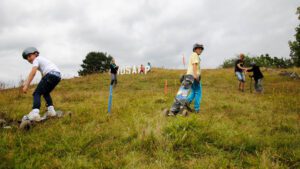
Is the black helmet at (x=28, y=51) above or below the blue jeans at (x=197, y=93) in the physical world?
above

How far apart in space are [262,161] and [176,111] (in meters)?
3.00

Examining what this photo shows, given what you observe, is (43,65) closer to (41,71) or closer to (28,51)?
(41,71)

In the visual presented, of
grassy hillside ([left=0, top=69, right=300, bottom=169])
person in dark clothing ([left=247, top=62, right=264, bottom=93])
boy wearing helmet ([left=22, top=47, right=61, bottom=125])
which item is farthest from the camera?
person in dark clothing ([left=247, top=62, right=264, bottom=93])

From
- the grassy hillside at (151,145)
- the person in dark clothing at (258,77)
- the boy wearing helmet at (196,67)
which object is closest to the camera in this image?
the grassy hillside at (151,145)

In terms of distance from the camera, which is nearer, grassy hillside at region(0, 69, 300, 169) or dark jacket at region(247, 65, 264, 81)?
grassy hillside at region(0, 69, 300, 169)

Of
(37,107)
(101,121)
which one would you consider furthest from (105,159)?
(37,107)

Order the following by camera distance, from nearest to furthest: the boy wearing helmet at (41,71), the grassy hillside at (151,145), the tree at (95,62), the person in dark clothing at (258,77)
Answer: the grassy hillside at (151,145) → the boy wearing helmet at (41,71) → the person in dark clothing at (258,77) → the tree at (95,62)

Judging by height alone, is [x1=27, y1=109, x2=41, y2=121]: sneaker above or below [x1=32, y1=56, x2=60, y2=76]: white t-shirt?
below

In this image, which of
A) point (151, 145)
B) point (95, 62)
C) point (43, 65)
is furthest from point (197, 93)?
point (95, 62)

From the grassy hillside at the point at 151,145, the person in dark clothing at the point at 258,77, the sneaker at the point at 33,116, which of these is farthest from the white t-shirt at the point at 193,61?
the person in dark clothing at the point at 258,77

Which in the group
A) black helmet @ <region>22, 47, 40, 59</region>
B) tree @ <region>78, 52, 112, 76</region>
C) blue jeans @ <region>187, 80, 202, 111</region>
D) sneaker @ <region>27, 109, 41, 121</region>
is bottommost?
sneaker @ <region>27, 109, 41, 121</region>

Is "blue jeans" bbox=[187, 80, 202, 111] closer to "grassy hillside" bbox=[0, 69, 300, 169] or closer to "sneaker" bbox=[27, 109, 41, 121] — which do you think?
"grassy hillside" bbox=[0, 69, 300, 169]

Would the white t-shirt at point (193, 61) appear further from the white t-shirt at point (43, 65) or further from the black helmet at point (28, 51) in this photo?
the black helmet at point (28, 51)

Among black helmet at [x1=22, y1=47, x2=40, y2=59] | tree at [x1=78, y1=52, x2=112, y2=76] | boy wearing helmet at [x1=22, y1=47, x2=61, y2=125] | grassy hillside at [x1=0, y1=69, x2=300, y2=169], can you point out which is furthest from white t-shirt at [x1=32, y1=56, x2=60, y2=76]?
tree at [x1=78, y1=52, x2=112, y2=76]
